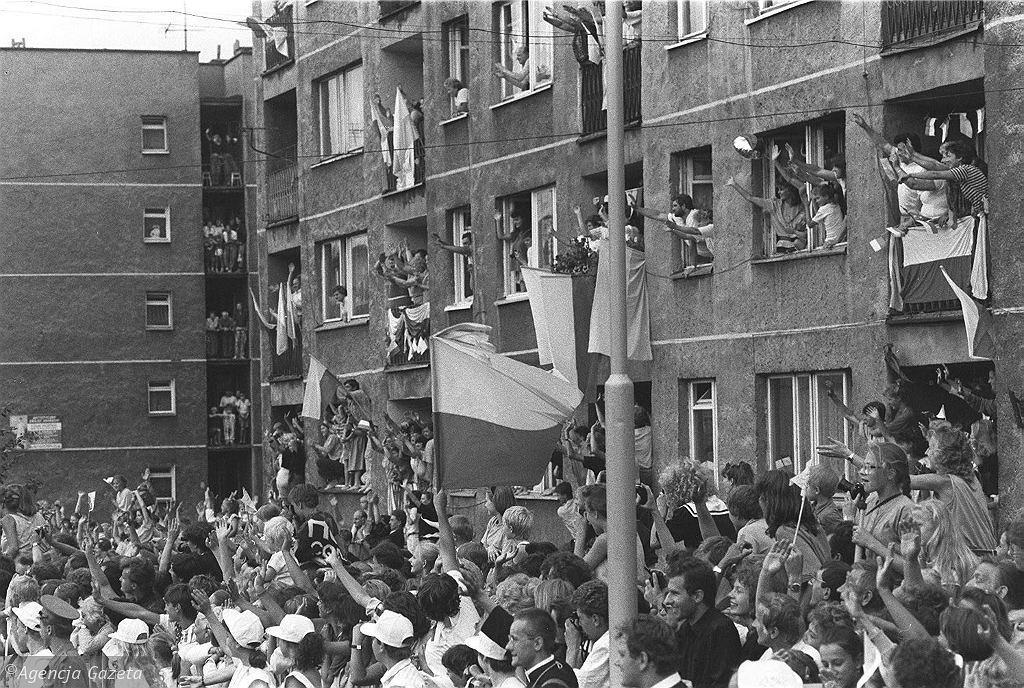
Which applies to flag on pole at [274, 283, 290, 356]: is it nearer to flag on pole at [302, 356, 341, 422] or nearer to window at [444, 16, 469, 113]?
window at [444, 16, 469, 113]

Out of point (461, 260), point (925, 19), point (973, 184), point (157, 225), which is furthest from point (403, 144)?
point (157, 225)

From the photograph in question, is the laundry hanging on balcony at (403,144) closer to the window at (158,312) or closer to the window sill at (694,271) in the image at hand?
the window sill at (694,271)

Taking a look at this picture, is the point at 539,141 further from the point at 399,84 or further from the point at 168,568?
the point at 168,568

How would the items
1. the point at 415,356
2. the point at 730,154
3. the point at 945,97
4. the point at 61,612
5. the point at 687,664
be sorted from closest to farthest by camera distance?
the point at 687,664
the point at 61,612
the point at 945,97
the point at 730,154
the point at 415,356

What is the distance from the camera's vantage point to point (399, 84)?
105ft

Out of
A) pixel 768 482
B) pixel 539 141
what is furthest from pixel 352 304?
pixel 768 482

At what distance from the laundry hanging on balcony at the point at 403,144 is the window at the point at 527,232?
11.6 feet

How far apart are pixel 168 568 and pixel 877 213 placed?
8.70m

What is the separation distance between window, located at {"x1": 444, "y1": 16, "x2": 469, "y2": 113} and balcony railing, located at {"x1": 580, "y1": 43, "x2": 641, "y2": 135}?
14.1 ft

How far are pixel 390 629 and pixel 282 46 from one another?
27830 millimetres

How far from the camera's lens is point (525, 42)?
1062 inches

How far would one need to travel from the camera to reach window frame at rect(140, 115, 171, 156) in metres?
48.2

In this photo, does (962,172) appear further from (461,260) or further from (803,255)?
(461,260)

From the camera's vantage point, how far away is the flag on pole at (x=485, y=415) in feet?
54.6
